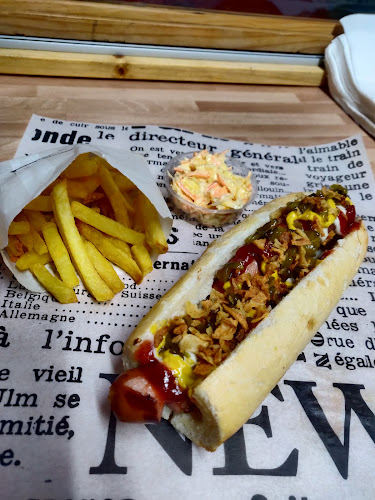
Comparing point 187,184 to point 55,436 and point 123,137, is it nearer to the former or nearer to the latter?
point 123,137

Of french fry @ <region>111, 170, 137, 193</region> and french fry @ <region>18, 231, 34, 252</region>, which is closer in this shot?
french fry @ <region>18, 231, 34, 252</region>

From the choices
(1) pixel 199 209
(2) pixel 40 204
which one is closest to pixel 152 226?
(1) pixel 199 209

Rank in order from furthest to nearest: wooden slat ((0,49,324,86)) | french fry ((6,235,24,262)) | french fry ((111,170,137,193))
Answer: wooden slat ((0,49,324,86)), french fry ((111,170,137,193)), french fry ((6,235,24,262))

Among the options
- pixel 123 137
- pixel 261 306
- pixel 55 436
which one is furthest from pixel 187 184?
pixel 55 436

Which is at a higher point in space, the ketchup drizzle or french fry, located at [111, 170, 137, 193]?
french fry, located at [111, 170, 137, 193]

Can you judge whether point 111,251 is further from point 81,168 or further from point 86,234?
point 81,168

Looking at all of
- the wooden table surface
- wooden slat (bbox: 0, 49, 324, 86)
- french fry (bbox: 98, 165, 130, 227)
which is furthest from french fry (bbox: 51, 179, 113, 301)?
wooden slat (bbox: 0, 49, 324, 86)

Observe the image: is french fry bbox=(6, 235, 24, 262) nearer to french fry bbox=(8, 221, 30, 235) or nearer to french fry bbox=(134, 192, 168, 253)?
french fry bbox=(8, 221, 30, 235)
